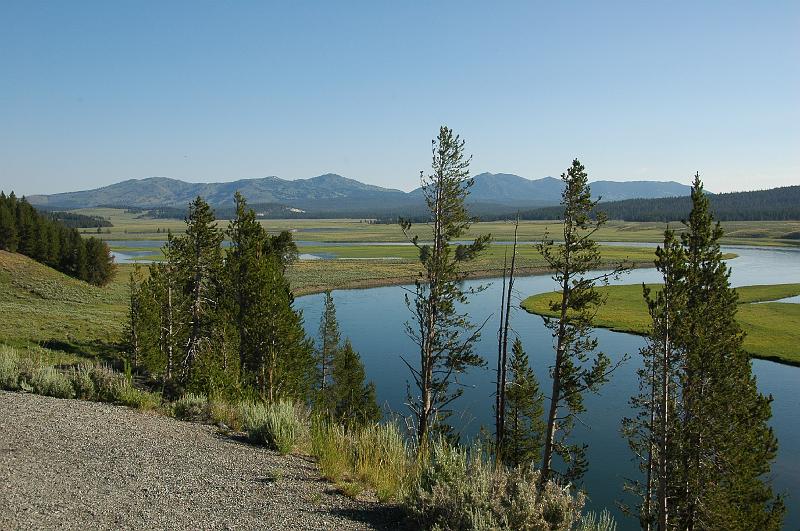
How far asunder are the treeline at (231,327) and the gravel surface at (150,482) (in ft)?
52.2

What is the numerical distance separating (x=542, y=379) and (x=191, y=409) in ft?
110

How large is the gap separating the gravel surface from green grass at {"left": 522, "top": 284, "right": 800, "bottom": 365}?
37.1m

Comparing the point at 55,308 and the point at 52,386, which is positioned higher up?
the point at 52,386

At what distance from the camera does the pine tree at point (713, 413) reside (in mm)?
18812

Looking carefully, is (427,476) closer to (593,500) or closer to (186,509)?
(186,509)

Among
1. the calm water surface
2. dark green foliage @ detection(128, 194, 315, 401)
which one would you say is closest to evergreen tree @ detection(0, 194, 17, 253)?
the calm water surface

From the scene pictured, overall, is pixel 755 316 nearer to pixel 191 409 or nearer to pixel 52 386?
pixel 191 409

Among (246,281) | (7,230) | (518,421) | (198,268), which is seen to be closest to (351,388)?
(246,281)

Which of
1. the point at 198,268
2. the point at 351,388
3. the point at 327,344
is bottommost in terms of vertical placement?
the point at 351,388

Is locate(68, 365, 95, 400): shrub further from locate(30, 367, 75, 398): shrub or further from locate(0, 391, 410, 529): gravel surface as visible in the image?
locate(0, 391, 410, 529): gravel surface

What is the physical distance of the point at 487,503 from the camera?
23.6 ft

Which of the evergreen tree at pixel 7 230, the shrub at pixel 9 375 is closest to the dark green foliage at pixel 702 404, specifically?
the shrub at pixel 9 375

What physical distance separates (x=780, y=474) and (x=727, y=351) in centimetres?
1246

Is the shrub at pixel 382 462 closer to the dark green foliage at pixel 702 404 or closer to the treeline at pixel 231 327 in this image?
the dark green foliage at pixel 702 404
